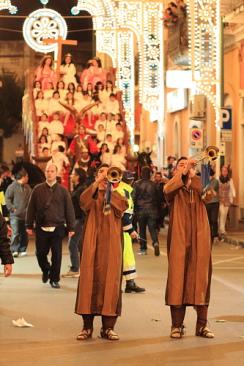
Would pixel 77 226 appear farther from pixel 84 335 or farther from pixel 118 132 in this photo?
pixel 118 132

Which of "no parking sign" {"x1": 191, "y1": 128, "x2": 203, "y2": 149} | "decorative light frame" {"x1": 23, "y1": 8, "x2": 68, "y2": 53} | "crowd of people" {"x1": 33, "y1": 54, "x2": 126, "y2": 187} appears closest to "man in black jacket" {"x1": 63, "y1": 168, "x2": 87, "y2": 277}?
"crowd of people" {"x1": 33, "y1": 54, "x2": 126, "y2": 187}

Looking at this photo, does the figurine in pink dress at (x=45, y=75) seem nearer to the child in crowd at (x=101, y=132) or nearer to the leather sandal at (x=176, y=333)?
the child in crowd at (x=101, y=132)

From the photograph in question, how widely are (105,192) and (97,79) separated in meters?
16.6

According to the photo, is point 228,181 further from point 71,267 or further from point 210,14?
point 71,267

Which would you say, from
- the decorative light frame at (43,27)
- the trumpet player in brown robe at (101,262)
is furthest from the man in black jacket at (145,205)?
the decorative light frame at (43,27)

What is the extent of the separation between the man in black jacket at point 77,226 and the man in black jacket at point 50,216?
113 centimetres

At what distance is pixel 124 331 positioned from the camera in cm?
1040

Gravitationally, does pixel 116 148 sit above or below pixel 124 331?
above

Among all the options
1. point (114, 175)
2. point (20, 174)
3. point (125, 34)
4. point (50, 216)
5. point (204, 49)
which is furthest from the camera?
point (125, 34)

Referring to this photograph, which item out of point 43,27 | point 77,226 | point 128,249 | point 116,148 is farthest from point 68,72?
point 128,249

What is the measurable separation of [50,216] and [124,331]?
178 inches

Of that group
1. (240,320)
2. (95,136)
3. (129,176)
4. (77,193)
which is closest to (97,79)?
(95,136)

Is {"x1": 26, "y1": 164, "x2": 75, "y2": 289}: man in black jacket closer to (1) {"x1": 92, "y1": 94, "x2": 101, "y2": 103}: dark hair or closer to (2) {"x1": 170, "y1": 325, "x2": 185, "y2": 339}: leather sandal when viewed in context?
(2) {"x1": 170, "y1": 325, "x2": 185, "y2": 339}: leather sandal

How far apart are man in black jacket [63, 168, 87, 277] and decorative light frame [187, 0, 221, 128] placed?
950 cm
